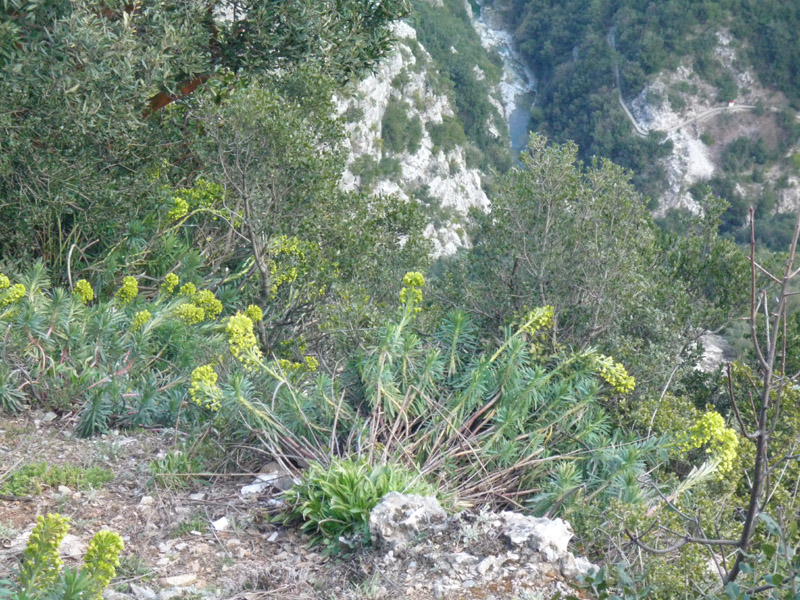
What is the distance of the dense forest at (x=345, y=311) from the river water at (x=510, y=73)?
188ft

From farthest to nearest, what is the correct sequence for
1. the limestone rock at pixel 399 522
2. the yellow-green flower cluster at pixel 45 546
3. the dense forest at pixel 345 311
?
the dense forest at pixel 345 311 → the limestone rock at pixel 399 522 → the yellow-green flower cluster at pixel 45 546

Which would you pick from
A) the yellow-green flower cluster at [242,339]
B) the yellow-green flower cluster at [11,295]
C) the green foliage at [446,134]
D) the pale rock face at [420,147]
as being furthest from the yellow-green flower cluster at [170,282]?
the green foliage at [446,134]

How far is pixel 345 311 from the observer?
15.8ft

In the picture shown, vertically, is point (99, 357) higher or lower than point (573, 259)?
lower

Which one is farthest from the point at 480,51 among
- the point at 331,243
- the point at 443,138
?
the point at 331,243

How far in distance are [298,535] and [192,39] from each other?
4266 mm

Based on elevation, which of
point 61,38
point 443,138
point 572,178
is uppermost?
point 61,38

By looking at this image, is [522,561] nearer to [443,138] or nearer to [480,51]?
[443,138]

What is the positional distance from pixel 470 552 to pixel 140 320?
252 cm

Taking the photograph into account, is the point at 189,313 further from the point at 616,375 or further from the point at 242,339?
the point at 616,375

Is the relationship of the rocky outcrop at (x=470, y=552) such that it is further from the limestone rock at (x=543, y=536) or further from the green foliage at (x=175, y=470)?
the green foliage at (x=175, y=470)

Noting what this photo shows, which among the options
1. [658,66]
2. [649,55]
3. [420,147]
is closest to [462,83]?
[420,147]

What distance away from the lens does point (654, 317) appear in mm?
5438

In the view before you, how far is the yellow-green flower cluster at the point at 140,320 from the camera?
428cm
